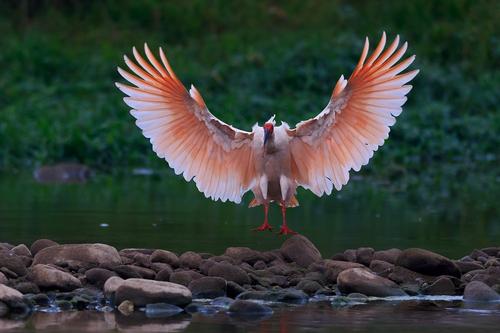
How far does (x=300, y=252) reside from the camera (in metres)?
11.2

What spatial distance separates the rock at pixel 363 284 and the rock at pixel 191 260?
1150 mm

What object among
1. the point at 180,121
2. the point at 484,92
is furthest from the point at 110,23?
the point at 180,121

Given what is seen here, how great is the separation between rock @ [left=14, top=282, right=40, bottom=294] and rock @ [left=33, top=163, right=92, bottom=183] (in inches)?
415

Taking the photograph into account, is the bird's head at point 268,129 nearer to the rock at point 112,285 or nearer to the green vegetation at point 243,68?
the rock at point 112,285

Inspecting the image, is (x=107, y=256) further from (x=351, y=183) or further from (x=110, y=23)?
(x=110, y=23)

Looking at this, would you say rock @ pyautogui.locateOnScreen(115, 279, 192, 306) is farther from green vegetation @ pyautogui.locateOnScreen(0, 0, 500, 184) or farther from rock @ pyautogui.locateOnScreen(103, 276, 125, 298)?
green vegetation @ pyautogui.locateOnScreen(0, 0, 500, 184)

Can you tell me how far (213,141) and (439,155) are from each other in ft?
43.2

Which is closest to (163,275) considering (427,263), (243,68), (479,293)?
(427,263)

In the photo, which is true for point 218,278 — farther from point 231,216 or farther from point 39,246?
point 231,216

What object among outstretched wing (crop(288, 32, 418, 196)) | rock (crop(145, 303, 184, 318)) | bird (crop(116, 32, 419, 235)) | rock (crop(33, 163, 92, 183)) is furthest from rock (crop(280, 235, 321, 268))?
rock (crop(33, 163, 92, 183))

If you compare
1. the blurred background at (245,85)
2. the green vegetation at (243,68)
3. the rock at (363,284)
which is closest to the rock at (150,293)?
the rock at (363,284)

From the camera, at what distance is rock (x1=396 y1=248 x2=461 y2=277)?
10.8 metres

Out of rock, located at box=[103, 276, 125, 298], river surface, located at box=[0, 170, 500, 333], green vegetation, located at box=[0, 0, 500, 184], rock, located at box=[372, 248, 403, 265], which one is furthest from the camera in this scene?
green vegetation, located at box=[0, 0, 500, 184]

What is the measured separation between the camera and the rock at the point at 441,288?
10492 mm
